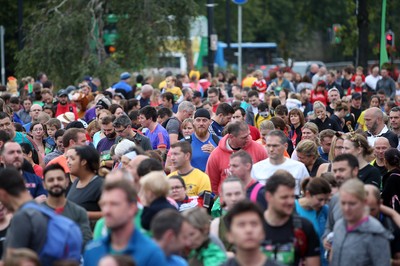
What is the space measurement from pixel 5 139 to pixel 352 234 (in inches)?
239

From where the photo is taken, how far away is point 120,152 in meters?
12.7

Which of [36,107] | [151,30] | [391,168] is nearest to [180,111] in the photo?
[36,107]

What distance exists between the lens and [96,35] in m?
34.9

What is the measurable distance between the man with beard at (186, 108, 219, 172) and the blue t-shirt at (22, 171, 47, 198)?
11.6 ft

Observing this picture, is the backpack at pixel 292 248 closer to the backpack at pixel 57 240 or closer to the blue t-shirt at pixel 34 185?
the backpack at pixel 57 240

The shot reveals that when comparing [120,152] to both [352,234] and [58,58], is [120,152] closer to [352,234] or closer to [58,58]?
[352,234]

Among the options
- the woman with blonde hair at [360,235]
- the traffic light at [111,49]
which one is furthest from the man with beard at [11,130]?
the traffic light at [111,49]

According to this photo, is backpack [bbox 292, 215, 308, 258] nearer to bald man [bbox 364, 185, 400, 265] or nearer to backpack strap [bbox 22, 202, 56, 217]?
bald man [bbox 364, 185, 400, 265]

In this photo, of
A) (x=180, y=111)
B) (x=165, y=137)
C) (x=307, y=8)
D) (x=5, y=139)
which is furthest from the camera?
(x=307, y=8)

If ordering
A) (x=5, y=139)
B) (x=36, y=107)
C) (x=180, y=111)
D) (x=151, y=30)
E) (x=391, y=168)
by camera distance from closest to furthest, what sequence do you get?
(x=391, y=168)
(x=5, y=139)
(x=180, y=111)
(x=36, y=107)
(x=151, y=30)

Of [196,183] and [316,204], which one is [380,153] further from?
[316,204]

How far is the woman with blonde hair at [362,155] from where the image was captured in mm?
11656

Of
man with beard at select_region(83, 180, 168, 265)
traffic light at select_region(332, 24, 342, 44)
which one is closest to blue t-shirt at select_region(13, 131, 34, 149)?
man with beard at select_region(83, 180, 168, 265)

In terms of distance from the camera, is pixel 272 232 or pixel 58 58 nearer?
pixel 272 232
